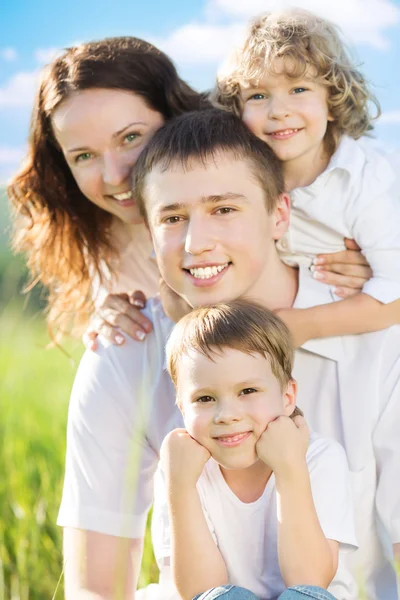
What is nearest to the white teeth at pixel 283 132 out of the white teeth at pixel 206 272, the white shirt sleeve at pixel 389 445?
the white teeth at pixel 206 272

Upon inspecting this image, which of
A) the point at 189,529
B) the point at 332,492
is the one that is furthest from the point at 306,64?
the point at 189,529

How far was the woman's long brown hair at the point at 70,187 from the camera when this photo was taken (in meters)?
3.28

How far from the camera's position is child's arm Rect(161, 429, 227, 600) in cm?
235

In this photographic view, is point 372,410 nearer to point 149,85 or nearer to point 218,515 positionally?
point 218,515

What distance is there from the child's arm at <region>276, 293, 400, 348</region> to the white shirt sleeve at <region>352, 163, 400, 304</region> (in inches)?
2.7

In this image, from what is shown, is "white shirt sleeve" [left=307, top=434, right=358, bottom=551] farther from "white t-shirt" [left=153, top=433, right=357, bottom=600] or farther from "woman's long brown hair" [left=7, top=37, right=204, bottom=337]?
"woman's long brown hair" [left=7, top=37, right=204, bottom=337]

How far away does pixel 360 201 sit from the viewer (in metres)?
2.97

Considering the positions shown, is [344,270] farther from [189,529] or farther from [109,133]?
[189,529]

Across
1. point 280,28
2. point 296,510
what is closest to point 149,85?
point 280,28

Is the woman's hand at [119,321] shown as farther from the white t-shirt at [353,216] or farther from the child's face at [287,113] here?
the child's face at [287,113]

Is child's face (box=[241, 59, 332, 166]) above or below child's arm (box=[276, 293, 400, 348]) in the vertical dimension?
above

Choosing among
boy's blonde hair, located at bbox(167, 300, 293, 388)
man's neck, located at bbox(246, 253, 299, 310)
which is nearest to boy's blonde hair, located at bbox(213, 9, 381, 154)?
man's neck, located at bbox(246, 253, 299, 310)

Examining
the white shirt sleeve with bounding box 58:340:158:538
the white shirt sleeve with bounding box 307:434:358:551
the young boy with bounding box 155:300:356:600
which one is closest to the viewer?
the young boy with bounding box 155:300:356:600

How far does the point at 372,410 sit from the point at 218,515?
631 millimetres
